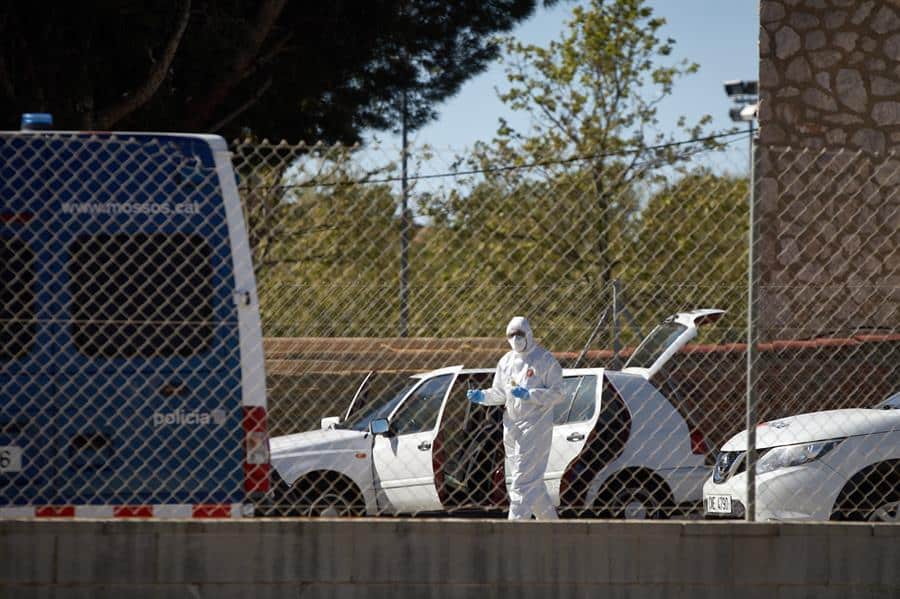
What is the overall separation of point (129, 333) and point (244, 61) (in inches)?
344

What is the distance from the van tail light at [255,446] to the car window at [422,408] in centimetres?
399

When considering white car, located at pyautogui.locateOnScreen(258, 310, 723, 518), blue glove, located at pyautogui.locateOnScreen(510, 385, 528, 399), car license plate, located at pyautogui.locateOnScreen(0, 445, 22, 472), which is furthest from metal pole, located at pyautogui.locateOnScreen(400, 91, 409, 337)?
car license plate, located at pyautogui.locateOnScreen(0, 445, 22, 472)

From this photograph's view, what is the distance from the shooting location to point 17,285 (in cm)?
695

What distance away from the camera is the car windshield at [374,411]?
11.1 meters

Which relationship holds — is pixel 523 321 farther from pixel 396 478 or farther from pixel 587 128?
pixel 587 128

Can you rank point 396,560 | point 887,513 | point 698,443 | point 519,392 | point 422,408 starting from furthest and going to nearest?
point 422,408 < point 698,443 < point 519,392 < point 887,513 < point 396,560

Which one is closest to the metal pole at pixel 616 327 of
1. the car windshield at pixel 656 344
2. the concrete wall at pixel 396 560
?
the car windshield at pixel 656 344

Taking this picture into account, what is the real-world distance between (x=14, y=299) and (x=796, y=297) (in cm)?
736

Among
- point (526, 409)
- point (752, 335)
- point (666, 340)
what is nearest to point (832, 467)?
point (526, 409)

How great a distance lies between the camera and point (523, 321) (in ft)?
30.9

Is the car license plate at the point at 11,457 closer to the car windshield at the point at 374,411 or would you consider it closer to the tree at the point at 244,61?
the car windshield at the point at 374,411

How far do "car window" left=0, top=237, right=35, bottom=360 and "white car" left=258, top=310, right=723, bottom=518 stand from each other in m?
3.79

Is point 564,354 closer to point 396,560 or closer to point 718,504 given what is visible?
point 718,504

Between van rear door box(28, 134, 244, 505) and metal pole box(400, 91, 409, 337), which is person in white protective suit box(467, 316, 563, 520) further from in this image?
van rear door box(28, 134, 244, 505)
